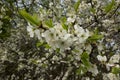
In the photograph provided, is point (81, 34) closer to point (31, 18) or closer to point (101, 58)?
point (31, 18)

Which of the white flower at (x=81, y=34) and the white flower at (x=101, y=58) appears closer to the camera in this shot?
the white flower at (x=81, y=34)

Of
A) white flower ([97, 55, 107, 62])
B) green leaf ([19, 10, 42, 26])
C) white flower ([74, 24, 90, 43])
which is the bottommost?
white flower ([97, 55, 107, 62])

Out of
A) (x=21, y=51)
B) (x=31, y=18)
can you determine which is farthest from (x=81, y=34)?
(x=21, y=51)

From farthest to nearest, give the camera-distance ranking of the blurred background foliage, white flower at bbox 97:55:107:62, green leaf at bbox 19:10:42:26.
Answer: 1. the blurred background foliage
2. white flower at bbox 97:55:107:62
3. green leaf at bbox 19:10:42:26

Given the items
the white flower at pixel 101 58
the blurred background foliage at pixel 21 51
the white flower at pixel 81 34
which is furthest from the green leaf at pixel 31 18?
the blurred background foliage at pixel 21 51

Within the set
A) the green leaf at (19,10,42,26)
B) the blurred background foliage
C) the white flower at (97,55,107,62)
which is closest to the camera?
the green leaf at (19,10,42,26)

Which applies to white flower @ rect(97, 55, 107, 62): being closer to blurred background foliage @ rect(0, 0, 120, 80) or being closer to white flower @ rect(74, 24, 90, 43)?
white flower @ rect(74, 24, 90, 43)

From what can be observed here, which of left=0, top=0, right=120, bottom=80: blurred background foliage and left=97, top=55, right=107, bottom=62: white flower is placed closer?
left=97, top=55, right=107, bottom=62: white flower

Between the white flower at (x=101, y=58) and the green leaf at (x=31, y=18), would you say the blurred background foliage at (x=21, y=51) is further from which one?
the green leaf at (x=31, y=18)

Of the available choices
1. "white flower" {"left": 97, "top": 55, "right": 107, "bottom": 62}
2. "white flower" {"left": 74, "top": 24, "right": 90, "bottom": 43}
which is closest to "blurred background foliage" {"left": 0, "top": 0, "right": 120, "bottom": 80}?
"white flower" {"left": 97, "top": 55, "right": 107, "bottom": 62}

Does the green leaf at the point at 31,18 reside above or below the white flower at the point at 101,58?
above

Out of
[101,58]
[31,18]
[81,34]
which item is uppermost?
[31,18]

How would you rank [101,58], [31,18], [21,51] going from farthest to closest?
[21,51], [101,58], [31,18]

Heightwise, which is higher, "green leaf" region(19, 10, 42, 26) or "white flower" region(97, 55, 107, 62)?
"green leaf" region(19, 10, 42, 26)
